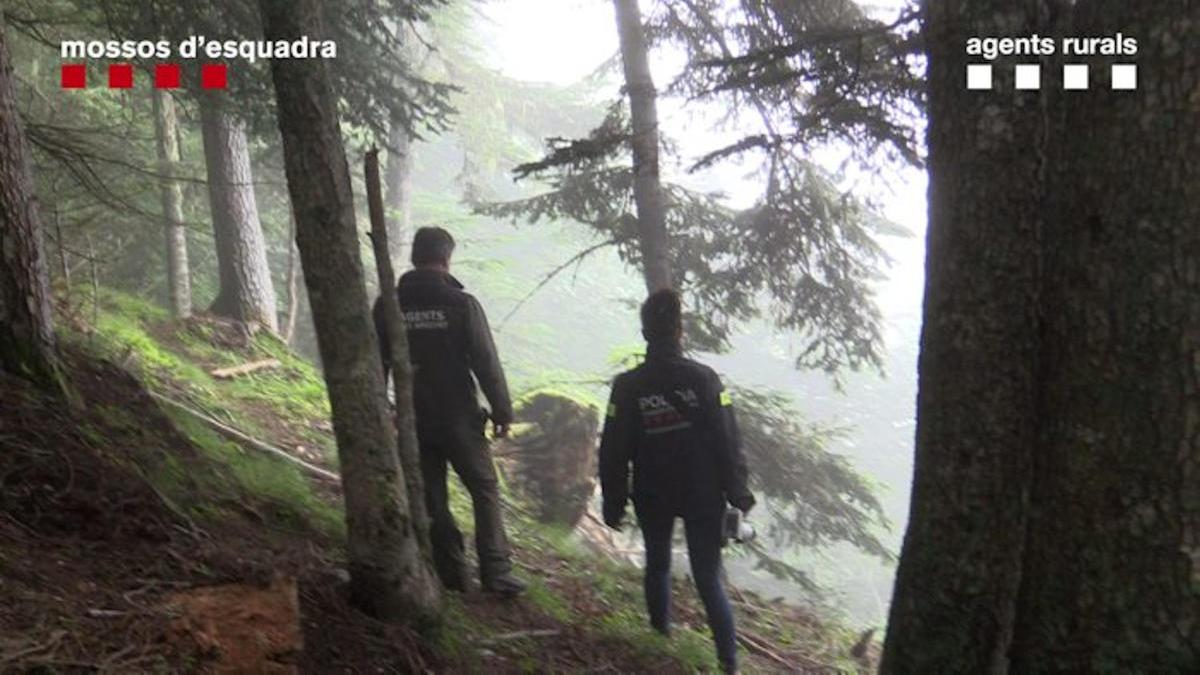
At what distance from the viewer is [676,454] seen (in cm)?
551

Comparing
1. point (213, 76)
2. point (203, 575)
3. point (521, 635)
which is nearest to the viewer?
point (203, 575)

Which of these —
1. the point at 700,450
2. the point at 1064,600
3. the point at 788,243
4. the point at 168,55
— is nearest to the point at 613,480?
the point at 700,450

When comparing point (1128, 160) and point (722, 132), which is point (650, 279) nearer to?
point (722, 132)

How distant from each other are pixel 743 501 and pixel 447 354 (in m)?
2.00

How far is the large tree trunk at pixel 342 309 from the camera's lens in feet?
12.2

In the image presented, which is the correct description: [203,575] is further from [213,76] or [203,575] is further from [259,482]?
[213,76]

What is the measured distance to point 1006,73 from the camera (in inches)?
A: 129

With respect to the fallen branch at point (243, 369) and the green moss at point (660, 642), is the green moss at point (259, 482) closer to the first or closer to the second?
the green moss at point (660, 642)

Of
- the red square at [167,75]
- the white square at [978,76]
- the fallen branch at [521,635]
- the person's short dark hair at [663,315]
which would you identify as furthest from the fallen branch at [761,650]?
the red square at [167,75]

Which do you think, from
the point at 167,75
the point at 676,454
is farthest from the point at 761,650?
the point at 167,75

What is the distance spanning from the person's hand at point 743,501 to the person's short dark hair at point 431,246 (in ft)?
7.61

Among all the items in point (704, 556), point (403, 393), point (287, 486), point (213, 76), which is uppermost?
point (213, 76)

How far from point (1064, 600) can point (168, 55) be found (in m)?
6.84

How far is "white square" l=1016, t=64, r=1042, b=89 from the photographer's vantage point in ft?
10.7
